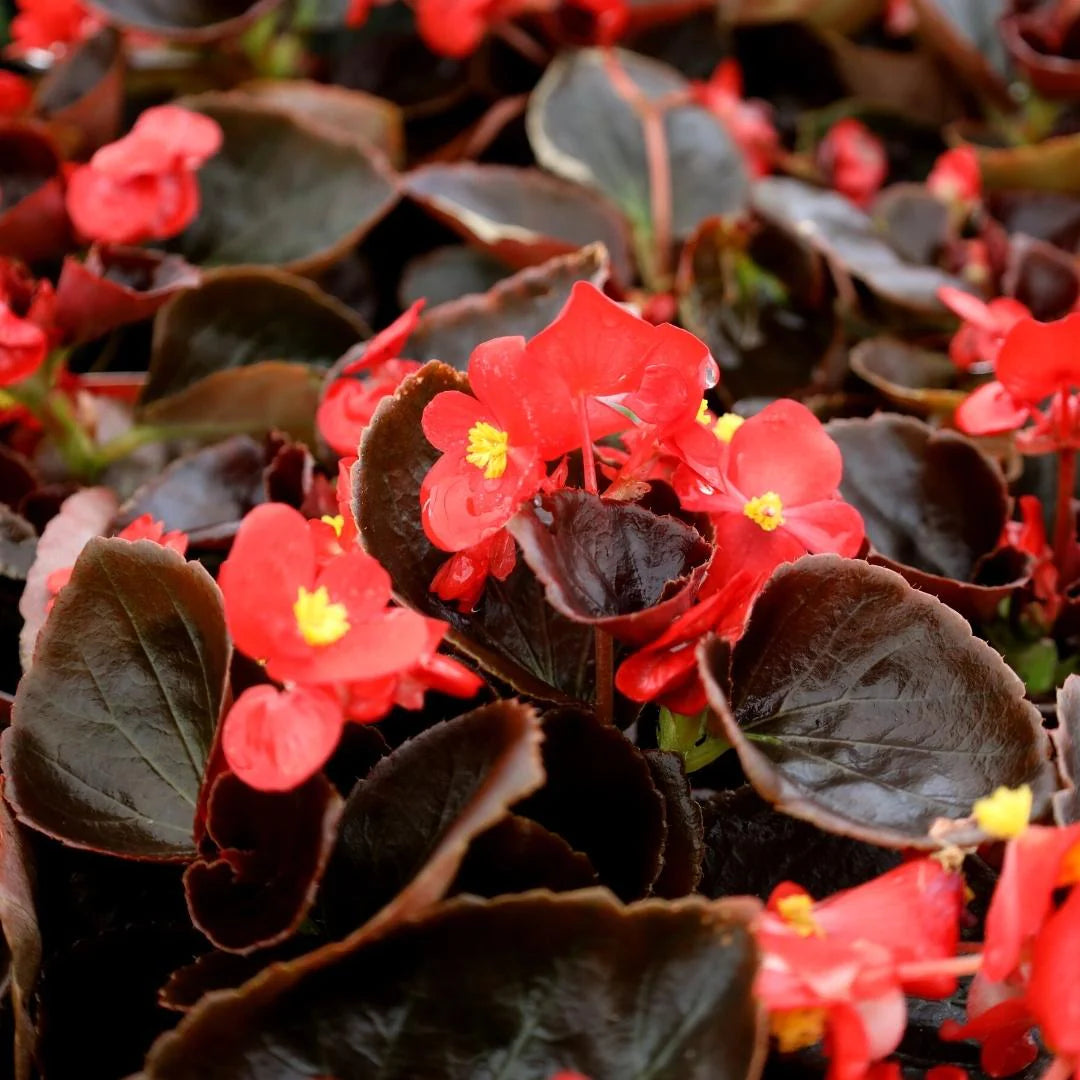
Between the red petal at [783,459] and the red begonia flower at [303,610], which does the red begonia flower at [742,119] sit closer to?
the red petal at [783,459]

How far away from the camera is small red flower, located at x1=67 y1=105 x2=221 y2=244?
0.75m

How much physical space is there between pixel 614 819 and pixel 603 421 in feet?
0.50

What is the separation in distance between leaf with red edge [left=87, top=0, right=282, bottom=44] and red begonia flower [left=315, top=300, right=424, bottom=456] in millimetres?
518

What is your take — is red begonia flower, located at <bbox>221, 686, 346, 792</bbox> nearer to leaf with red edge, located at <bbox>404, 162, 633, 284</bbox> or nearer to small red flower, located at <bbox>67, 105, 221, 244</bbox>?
small red flower, located at <bbox>67, 105, 221, 244</bbox>

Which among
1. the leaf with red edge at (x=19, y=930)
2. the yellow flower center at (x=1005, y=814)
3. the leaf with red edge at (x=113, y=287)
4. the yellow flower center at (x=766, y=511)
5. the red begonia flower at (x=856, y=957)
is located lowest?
the leaf with red edge at (x=19, y=930)

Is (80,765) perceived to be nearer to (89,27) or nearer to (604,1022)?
(604,1022)

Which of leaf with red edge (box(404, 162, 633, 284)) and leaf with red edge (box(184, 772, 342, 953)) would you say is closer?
leaf with red edge (box(184, 772, 342, 953))

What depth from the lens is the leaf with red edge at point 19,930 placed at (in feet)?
1.48

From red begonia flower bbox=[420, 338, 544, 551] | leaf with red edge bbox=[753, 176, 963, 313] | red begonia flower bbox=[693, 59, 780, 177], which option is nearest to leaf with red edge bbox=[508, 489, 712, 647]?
red begonia flower bbox=[420, 338, 544, 551]

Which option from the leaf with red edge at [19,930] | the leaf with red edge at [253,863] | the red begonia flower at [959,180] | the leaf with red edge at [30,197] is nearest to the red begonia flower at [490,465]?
the leaf with red edge at [253,863]

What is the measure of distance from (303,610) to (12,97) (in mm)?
805

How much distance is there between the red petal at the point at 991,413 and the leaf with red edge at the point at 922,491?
7 centimetres

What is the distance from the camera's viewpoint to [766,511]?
47 centimetres

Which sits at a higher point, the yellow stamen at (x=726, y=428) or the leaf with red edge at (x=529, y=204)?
the yellow stamen at (x=726, y=428)
